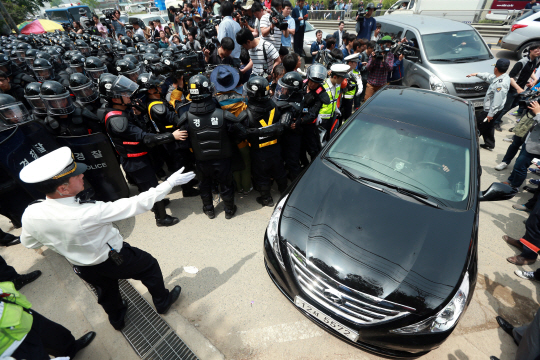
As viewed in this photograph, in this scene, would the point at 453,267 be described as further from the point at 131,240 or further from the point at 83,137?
the point at 83,137

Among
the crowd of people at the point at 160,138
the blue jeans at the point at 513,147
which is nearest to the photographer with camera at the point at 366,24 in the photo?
the crowd of people at the point at 160,138

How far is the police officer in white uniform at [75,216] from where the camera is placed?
1.64 meters

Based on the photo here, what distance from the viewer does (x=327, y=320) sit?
204 cm

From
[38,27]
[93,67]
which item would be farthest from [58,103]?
[38,27]

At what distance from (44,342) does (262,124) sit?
9.69ft

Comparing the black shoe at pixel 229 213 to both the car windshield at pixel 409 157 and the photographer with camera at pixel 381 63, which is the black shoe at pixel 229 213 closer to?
the car windshield at pixel 409 157

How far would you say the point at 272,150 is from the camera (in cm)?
358

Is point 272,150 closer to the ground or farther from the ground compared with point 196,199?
farther from the ground

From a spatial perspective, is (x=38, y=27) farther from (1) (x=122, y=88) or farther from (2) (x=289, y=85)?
(2) (x=289, y=85)

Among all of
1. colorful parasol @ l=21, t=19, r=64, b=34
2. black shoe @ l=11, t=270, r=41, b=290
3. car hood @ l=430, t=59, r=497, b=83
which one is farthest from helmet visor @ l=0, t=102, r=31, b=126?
colorful parasol @ l=21, t=19, r=64, b=34

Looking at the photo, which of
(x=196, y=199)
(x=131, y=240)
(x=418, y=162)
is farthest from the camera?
(x=196, y=199)

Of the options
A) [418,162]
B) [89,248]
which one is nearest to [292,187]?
[418,162]

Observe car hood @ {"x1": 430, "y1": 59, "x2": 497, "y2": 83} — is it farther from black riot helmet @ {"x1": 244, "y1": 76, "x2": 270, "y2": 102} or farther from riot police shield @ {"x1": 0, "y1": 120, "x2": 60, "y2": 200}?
riot police shield @ {"x1": 0, "y1": 120, "x2": 60, "y2": 200}

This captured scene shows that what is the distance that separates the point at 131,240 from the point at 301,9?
9.60m
